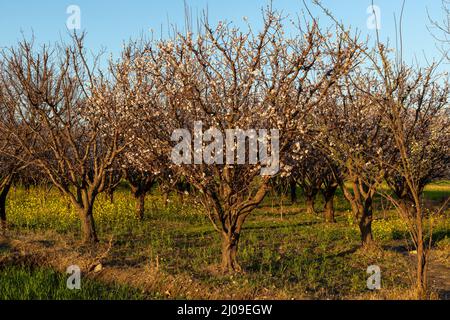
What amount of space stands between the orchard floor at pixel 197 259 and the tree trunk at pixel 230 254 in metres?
0.34

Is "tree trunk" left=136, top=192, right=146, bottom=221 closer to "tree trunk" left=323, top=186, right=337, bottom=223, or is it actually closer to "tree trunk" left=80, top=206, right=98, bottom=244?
"tree trunk" left=80, top=206, right=98, bottom=244

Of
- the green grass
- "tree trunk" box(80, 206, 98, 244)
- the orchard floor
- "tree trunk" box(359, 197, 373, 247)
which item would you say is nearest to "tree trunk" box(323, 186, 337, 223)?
the orchard floor

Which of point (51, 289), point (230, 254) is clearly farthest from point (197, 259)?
point (51, 289)

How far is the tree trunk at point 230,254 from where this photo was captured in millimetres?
11555

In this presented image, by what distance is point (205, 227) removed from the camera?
19594mm

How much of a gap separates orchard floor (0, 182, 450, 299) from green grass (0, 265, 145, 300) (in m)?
0.02

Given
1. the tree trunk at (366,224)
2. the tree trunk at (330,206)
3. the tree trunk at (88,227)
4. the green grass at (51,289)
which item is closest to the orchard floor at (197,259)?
the green grass at (51,289)

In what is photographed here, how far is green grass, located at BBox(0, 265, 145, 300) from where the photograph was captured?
861 centimetres

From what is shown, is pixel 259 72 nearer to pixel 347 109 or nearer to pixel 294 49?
pixel 294 49

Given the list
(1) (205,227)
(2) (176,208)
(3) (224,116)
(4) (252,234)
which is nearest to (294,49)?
(3) (224,116)

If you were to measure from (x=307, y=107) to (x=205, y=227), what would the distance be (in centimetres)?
1019

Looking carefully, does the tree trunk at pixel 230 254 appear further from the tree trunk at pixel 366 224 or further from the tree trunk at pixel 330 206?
the tree trunk at pixel 330 206

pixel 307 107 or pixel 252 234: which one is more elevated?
pixel 307 107

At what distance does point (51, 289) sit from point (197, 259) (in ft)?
15.0
